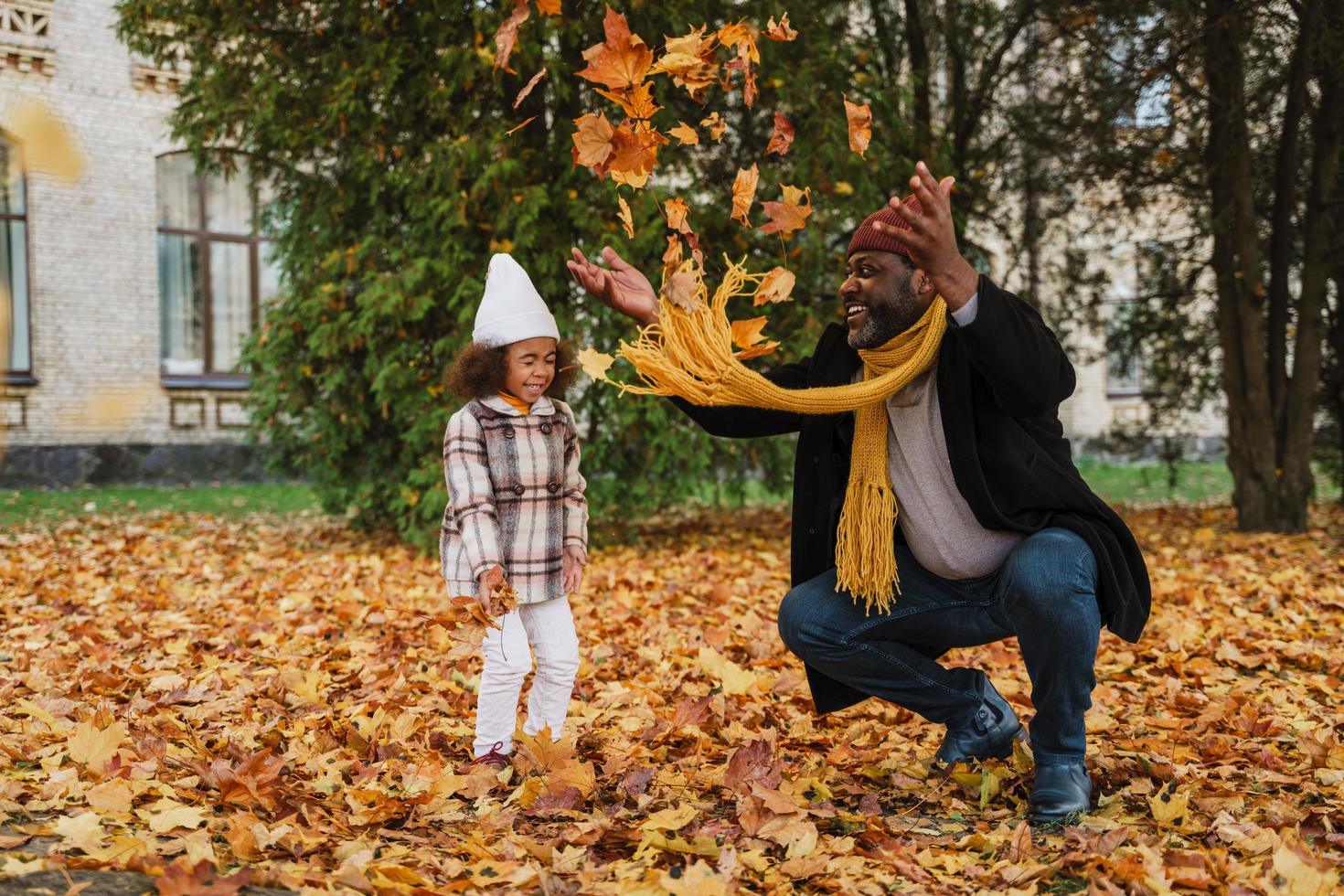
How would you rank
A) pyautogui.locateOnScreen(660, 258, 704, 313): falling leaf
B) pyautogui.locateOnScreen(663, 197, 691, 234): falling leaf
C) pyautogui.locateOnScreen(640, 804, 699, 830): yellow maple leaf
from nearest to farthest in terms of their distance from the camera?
pyautogui.locateOnScreen(640, 804, 699, 830): yellow maple leaf
pyautogui.locateOnScreen(660, 258, 704, 313): falling leaf
pyautogui.locateOnScreen(663, 197, 691, 234): falling leaf

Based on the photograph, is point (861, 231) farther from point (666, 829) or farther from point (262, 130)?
point (262, 130)

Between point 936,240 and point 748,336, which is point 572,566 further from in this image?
point 936,240

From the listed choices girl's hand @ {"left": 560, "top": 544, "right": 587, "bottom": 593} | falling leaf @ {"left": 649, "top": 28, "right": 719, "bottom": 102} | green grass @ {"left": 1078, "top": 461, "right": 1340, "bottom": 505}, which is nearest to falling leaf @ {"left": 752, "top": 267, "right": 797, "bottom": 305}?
falling leaf @ {"left": 649, "top": 28, "right": 719, "bottom": 102}

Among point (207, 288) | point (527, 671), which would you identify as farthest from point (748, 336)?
point (207, 288)

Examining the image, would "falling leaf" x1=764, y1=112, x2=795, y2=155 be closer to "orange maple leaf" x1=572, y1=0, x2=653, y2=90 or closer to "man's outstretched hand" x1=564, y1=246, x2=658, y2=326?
"orange maple leaf" x1=572, y1=0, x2=653, y2=90

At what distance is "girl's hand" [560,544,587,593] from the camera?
12.4 feet

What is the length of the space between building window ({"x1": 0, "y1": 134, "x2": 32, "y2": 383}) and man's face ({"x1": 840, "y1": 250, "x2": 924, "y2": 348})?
15189 millimetres

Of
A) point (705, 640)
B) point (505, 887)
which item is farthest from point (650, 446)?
point (505, 887)

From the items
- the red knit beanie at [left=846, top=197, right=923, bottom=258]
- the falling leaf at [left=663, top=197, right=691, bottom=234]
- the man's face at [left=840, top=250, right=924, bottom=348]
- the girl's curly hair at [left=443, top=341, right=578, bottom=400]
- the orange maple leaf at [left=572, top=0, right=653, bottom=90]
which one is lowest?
the girl's curly hair at [left=443, top=341, right=578, bottom=400]

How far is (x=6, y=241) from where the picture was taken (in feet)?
51.4

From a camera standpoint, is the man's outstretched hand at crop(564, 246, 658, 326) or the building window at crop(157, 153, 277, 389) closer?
the man's outstretched hand at crop(564, 246, 658, 326)

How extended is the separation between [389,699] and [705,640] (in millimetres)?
1677

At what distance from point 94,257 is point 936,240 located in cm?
1584

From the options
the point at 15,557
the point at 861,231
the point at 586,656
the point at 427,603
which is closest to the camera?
the point at 861,231
